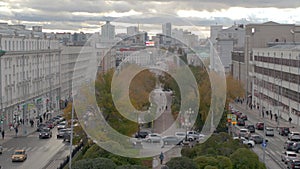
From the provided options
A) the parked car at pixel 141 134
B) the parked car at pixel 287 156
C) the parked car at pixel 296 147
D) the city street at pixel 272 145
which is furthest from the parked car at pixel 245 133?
the parked car at pixel 287 156

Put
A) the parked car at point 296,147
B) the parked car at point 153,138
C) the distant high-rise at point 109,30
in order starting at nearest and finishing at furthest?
the parked car at point 296,147 < the parked car at point 153,138 < the distant high-rise at point 109,30

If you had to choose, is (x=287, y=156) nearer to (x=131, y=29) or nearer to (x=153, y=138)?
(x=153, y=138)

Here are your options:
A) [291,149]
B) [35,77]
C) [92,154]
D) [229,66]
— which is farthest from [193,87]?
[229,66]

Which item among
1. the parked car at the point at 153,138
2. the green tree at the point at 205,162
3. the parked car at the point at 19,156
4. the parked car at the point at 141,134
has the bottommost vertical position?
the parked car at the point at 19,156

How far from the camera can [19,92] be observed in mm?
31312

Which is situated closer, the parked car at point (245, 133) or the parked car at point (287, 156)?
the parked car at point (287, 156)

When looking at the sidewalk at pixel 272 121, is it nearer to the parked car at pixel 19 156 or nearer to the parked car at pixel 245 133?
the parked car at pixel 245 133

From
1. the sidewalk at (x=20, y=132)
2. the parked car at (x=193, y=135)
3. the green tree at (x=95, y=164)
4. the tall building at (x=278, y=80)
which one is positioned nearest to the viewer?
the green tree at (x=95, y=164)

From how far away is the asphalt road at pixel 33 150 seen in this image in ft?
60.2

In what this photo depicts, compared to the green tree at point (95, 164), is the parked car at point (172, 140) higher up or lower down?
lower down

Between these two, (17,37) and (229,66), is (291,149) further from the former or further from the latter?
(229,66)

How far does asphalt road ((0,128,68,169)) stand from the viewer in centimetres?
1836

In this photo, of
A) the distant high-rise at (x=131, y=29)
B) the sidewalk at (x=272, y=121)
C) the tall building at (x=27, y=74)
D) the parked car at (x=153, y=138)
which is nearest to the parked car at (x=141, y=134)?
the parked car at (x=153, y=138)

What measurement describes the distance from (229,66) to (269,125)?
31.4 metres
